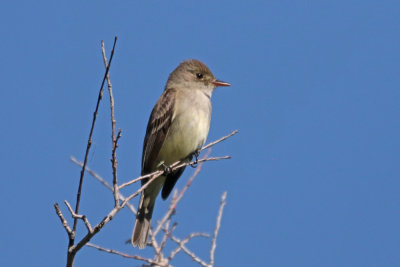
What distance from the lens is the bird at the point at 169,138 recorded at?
6027 millimetres

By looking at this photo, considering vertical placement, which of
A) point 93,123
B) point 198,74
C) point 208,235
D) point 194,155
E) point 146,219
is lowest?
point 93,123

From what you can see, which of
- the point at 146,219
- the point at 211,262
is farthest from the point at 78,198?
the point at 146,219

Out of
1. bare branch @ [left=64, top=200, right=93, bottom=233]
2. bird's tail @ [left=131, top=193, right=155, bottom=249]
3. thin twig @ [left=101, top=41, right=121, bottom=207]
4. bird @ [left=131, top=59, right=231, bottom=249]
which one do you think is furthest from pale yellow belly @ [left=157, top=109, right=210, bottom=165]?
bare branch @ [left=64, top=200, right=93, bottom=233]

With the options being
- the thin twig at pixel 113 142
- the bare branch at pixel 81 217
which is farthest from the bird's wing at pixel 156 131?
the bare branch at pixel 81 217

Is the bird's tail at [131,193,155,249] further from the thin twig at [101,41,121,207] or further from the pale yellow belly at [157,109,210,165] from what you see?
the thin twig at [101,41,121,207]

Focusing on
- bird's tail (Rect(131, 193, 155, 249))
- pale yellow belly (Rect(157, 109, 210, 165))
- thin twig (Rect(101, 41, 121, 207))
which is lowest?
thin twig (Rect(101, 41, 121, 207))

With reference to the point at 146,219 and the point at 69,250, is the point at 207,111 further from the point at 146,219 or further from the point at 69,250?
the point at 69,250

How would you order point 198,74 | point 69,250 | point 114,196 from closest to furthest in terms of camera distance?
point 69,250, point 114,196, point 198,74

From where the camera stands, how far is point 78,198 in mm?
2871

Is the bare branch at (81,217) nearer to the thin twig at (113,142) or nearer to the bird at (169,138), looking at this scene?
the thin twig at (113,142)

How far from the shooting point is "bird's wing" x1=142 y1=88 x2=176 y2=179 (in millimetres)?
6145

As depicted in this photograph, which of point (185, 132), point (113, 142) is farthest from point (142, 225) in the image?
point (113, 142)

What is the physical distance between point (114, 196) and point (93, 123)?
45 cm

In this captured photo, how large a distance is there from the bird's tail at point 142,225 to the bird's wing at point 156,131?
1.27 ft
